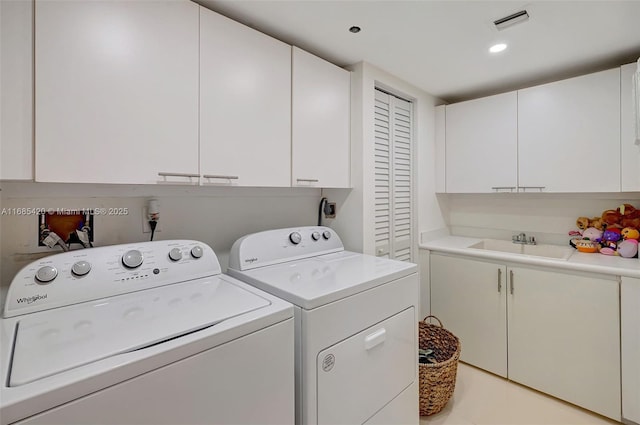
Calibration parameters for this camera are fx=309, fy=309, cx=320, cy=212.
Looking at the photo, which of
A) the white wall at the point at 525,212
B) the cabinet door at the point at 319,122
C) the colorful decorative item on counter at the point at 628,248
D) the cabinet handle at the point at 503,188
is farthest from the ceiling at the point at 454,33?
the colorful decorative item on counter at the point at 628,248

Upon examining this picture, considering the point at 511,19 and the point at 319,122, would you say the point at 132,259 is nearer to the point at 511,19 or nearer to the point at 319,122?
the point at 319,122

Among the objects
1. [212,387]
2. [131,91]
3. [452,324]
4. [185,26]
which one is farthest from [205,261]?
[452,324]

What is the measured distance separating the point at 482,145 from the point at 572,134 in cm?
60

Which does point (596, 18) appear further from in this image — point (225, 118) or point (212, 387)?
point (212, 387)

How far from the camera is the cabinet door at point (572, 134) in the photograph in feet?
6.79

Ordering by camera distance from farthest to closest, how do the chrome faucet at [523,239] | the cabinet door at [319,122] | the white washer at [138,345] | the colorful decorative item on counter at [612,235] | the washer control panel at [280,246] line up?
the chrome faucet at [523,239] < the colorful decorative item on counter at [612,235] < the cabinet door at [319,122] < the washer control panel at [280,246] < the white washer at [138,345]

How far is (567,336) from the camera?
201 centimetres

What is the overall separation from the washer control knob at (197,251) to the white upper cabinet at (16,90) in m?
0.62

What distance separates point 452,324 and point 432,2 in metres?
2.24

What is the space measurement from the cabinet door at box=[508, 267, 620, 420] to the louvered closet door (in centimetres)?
83

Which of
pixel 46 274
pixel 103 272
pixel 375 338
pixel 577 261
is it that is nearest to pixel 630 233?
pixel 577 261

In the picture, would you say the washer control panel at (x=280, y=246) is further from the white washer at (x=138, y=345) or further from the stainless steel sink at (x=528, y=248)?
the stainless steel sink at (x=528, y=248)

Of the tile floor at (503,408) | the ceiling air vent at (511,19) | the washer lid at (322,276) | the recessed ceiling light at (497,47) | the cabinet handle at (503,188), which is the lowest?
the tile floor at (503,408)

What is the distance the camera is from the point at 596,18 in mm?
1605
